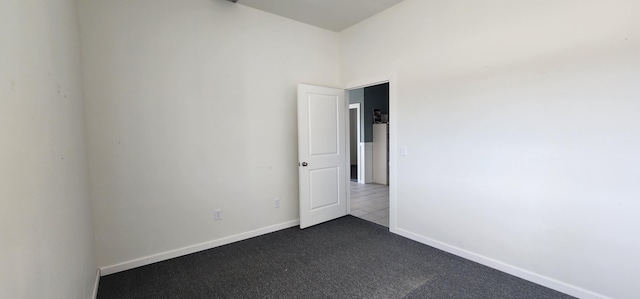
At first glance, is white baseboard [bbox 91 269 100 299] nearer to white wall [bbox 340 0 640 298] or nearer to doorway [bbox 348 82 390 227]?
white wall [bbox 340 0 640 298]

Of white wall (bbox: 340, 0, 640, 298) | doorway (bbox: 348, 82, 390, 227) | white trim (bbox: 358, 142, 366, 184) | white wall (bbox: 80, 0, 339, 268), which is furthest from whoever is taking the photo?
white trim (bbox: 358, 142, 366, 184)

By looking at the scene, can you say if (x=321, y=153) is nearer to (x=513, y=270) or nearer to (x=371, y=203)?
(x=371, y=203)

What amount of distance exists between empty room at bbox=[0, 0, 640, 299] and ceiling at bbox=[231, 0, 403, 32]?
4 cm

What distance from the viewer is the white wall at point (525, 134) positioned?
187 cm

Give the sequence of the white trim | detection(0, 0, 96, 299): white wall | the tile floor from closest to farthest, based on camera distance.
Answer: detection(0, 0, 96, 299): white wall → the tile floor → the white trim

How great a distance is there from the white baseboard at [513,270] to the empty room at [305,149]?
15 millimetres

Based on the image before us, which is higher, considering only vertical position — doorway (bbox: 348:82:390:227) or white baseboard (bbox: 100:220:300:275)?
doorway (bbox: 348:82:390:227)

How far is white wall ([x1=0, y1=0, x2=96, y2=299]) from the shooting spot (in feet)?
2.72

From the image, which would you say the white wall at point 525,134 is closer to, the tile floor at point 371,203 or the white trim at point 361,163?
the tile floor at point 371,203

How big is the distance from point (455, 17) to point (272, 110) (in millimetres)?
2308

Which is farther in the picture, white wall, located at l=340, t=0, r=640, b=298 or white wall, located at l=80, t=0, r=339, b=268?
white wall, located at l=80, t=0, r=339, b=268

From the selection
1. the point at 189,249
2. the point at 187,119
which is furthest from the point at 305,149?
the point at 189,249

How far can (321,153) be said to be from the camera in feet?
12.2

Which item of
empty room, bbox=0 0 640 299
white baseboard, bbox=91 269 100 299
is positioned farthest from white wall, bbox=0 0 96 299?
white baseboard, bbox=91 269 100 299
